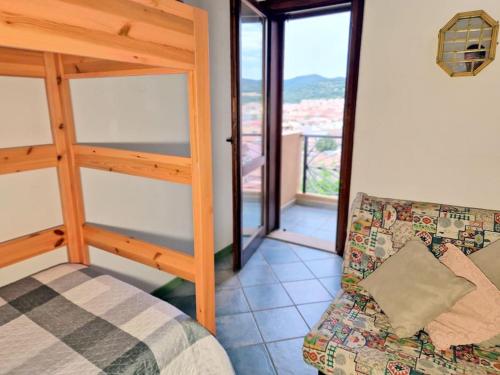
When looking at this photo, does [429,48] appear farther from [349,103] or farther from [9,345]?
[9,345]

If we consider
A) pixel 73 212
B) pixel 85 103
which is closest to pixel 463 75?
pixel 85 103

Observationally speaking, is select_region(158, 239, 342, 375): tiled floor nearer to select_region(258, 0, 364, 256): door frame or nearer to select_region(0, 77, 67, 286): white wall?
select_region(258, 0, 364, 256): door frame

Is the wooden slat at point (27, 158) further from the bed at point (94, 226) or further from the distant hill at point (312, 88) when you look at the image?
the distant hill at point (312, 88)

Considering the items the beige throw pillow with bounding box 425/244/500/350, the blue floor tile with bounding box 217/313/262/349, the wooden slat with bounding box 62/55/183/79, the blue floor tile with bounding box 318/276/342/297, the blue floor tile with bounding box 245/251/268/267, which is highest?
the wooden slat with bounding box 62/55/183/79

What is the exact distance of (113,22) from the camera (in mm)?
943

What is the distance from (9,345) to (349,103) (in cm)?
249

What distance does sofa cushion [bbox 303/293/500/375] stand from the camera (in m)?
1.17

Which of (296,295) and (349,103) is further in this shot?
(349,103)

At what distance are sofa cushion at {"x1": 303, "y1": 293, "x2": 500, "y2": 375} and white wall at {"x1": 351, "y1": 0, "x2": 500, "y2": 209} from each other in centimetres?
133

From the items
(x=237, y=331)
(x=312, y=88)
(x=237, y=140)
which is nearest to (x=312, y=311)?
(x=237, y=331)

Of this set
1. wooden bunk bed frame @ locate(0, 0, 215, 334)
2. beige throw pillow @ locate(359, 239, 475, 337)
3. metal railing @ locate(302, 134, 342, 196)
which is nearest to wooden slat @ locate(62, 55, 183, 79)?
wooden bunk bed frame @ locate(0, 0, 215, 334)

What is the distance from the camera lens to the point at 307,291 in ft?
7.82

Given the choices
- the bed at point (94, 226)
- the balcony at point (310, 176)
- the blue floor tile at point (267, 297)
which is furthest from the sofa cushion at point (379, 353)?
the balcony at point (310, 176)

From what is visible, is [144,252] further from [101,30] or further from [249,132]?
[249,132]
